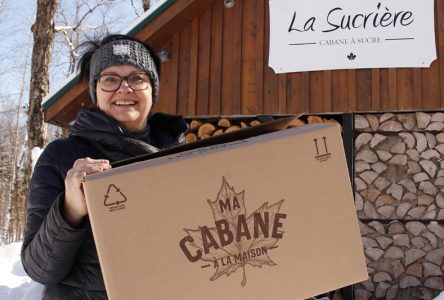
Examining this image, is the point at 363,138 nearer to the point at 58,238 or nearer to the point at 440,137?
the point at 440,137

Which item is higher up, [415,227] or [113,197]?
[113,197]

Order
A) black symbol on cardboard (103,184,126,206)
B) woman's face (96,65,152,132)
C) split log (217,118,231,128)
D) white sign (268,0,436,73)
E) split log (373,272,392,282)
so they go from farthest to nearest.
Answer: split log (217,118,231,128) < split log (373,272,392,282) < white sign (268,0,436,73) < woman's face (96,65,152,132) < black symbol on cardboard (103,184,126,206)

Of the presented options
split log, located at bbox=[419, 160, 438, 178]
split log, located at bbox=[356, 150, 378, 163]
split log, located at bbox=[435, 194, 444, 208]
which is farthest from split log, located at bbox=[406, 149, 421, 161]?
split log, located at bbox=[435, 194, 444, 208]

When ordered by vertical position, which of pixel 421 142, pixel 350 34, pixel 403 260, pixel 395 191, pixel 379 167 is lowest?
pixel 403 260

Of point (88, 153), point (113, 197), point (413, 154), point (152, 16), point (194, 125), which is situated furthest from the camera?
point (194, 125)

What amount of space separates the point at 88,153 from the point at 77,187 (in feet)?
1.09

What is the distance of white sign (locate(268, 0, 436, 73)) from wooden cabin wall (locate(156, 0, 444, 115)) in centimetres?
9

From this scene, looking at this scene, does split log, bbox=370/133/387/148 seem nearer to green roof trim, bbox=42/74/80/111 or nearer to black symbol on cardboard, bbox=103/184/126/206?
green roof trim, bbox=42/74/80/111

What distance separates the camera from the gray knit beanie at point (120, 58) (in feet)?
5.32

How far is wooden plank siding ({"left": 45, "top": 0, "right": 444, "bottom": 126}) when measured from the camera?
5.17m

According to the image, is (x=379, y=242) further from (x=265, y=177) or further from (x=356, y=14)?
(x=265, y=177)

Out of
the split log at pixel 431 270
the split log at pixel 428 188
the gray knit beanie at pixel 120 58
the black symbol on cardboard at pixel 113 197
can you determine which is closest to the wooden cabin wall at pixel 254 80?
the split log at pixel 428 188

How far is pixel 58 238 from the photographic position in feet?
4.17

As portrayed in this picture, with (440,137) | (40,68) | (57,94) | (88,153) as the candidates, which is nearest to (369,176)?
(440,137)
